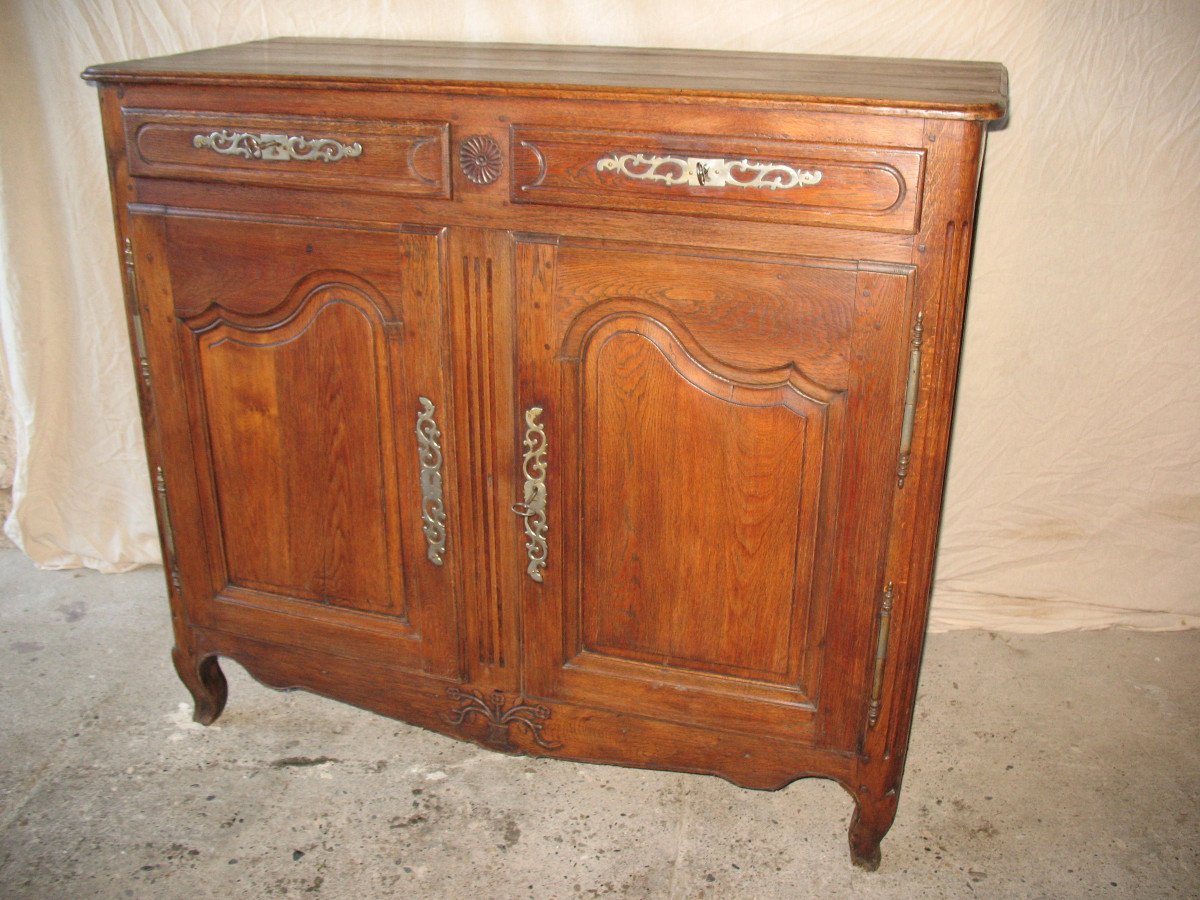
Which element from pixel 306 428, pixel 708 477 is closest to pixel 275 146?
pixel 306 428

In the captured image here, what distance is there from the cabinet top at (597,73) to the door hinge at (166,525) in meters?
0.62

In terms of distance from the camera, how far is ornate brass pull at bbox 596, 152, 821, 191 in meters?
1.40

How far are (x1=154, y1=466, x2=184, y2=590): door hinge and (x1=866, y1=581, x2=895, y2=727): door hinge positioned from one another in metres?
1.14

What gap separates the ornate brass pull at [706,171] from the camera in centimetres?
140

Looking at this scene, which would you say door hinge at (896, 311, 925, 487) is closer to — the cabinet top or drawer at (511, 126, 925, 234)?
drawer at (511, 126, 925, 234)

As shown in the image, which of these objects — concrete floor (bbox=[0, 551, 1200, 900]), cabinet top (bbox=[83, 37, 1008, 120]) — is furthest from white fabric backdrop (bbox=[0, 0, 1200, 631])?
concrete floor (bbox=[0, 551, 1200, 900])

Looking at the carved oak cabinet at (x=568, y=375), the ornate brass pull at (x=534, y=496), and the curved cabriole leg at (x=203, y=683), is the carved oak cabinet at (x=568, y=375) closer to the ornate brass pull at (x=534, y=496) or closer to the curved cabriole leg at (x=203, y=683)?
the ornate brass pull at (x=534, y=496)

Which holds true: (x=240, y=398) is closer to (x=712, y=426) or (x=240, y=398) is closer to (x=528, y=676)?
(x=528, y=676)

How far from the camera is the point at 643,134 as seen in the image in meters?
1.43

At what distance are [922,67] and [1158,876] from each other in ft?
4.20

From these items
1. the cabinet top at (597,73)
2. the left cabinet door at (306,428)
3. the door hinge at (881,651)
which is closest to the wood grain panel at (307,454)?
the left cabinet door at (306,428)

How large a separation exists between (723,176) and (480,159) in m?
0.32

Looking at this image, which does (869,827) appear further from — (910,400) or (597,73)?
(597,73)

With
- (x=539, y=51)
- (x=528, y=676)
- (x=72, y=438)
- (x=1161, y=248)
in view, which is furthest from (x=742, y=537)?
(x=72, y=438)
